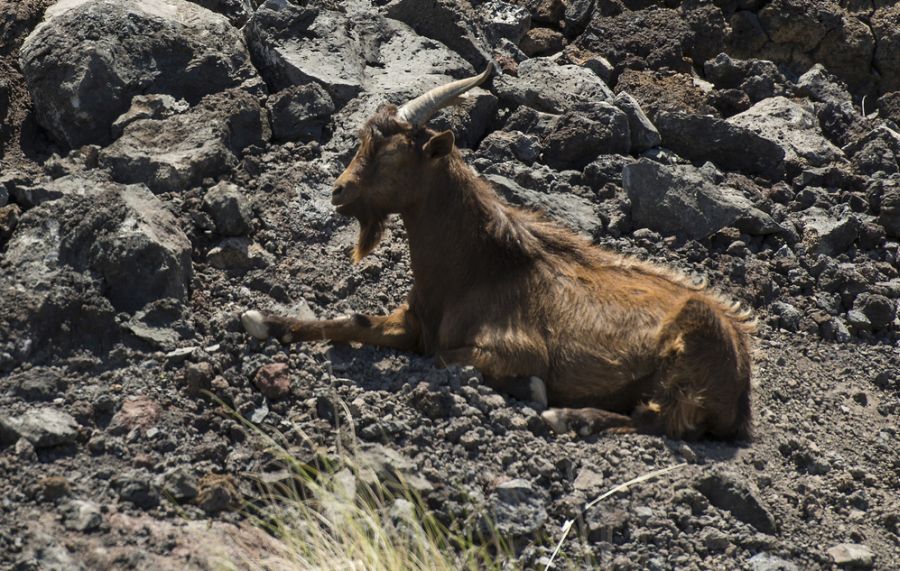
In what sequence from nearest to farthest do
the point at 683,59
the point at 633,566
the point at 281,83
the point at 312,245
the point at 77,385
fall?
the point at 633,566 < the point at 77,385 < the point at 312,245 < the point at 281,83 < the point at 683,59

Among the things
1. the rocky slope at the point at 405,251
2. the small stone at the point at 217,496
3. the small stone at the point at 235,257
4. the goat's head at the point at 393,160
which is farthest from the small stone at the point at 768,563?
the small stone at the point at 235,257

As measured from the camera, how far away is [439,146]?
927cm

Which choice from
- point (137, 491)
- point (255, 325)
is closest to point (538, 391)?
point (255, 325)

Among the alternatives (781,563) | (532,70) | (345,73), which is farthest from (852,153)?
(781,563)

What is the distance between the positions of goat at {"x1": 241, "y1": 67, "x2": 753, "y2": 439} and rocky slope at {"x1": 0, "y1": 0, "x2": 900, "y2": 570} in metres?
0.24

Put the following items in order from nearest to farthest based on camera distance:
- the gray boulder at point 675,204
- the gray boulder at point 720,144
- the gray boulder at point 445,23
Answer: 1. the gray boulder at point 675,204
2. the gray boulder at point 720,144
3. the gray boulder at point 445,23

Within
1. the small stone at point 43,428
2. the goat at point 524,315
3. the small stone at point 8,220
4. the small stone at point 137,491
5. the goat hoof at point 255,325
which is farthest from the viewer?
the small stone at point 8,220

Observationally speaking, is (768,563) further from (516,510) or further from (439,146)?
(439,146)

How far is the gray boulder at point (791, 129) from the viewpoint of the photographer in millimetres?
12500

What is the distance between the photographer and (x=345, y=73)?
11.7 metres

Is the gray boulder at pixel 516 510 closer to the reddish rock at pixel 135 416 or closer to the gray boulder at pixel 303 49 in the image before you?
the reddish rock at pixel 135 416

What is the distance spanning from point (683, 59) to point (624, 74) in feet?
2.96

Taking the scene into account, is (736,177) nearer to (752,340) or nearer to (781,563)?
(752,340)

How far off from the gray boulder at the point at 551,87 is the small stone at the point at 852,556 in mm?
4853
